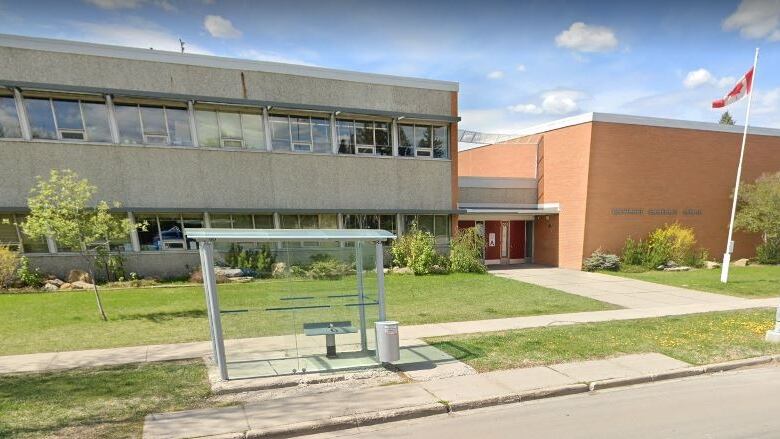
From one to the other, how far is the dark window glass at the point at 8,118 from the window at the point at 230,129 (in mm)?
5679

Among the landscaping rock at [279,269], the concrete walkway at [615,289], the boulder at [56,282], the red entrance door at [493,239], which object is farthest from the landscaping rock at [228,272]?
the red entrance door at [493,239]

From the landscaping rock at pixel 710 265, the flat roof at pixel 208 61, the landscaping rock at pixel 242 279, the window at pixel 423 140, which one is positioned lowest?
the landscaping rock at pixel 710 265

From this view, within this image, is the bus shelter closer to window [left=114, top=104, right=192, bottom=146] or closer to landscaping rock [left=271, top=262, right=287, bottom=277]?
landscaping rock [left=271, top=262, right=287, bottom=277]

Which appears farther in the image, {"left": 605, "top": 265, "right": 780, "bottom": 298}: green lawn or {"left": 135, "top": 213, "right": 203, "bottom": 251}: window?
{"left": 135, "top": 213, "right": 203, "bottom": 251}: window

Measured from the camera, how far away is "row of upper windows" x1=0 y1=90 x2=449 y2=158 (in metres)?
13.5

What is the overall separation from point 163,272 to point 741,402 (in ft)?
53.9

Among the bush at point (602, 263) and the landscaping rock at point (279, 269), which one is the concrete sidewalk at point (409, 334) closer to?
the landscaping rock at point (279, 269)

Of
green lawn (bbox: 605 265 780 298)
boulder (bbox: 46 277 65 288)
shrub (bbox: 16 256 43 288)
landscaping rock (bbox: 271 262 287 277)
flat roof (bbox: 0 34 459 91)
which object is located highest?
flat roof (bbox: 0 34 459 91)

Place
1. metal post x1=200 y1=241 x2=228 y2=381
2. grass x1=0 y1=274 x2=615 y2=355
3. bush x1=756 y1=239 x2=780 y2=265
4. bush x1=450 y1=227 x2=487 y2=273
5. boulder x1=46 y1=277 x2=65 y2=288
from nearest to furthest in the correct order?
metal post x1=200 y1=241 x2=228 y2=381 < grass x1=0 y1=274 x2=615 y2=355 < boulder x1=46 y1=277 x2=65 y2=288 < bush x1=450 y1=227 x2=487 y2=273 < bush x1=756 y1=239 x2=780 y2=265

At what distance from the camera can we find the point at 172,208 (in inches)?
572

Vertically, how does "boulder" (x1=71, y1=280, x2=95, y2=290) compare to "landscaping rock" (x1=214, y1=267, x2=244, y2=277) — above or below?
below

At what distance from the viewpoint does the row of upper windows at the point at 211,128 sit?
13492mm

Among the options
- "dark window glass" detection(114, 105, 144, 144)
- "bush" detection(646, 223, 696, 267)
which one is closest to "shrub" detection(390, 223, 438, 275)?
"bush" detection(646, 223, 696, 267)

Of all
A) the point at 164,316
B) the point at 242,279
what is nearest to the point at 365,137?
the point at 164,316
